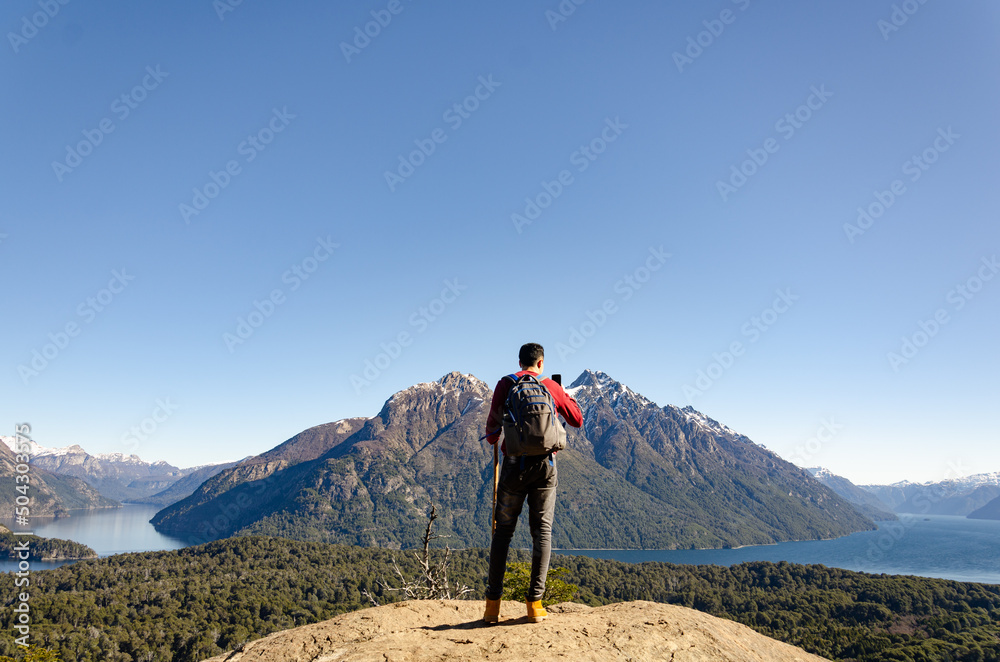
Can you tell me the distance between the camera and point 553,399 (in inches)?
247

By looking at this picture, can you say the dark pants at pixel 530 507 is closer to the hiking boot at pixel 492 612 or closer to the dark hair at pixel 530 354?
the hiking boot at pixel 492 612

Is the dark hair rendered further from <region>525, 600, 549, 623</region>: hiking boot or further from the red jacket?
<region>525, 600, 549, 623</region>: hiking boot

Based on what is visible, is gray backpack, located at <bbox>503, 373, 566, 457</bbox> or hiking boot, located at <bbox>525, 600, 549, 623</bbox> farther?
hiking boot, located at <bbox>525, 600, 549, 623</bbox>

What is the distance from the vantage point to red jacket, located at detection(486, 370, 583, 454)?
20.3 feet

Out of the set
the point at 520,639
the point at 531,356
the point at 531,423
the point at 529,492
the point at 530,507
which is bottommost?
the point at 520,639

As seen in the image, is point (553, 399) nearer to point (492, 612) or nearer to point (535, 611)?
point (535, 611)

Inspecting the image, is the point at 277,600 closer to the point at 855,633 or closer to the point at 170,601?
the point at 170,601

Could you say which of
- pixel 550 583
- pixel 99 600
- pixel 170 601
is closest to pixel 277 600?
pixel 170 601

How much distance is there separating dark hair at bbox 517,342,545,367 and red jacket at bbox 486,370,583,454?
0.43ft

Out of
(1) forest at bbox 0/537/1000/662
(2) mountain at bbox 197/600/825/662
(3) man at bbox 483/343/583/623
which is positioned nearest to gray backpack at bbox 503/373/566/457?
(3) man at bbox 483/343/583/623

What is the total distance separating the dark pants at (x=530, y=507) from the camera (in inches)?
235

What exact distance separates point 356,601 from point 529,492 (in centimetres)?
16267

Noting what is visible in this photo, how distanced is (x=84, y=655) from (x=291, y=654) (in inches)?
5187

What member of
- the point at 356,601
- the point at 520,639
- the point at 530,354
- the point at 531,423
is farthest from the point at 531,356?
the point at 356,601
